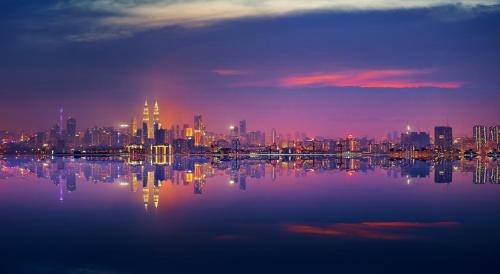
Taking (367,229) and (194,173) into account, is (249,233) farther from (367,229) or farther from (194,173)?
(194,173)

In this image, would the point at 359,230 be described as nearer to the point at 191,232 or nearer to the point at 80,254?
the point at 191,232

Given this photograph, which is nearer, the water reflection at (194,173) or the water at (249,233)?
the water at (249,233)

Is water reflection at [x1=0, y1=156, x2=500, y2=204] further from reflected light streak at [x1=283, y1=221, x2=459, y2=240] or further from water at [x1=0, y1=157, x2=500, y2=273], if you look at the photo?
reflected light streak at [x1=283, y1=221, x2=459, y2=240]

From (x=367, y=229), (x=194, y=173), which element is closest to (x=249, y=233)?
(x=367, y=229)

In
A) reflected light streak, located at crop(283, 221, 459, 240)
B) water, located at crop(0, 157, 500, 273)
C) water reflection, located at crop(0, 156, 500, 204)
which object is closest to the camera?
water, located at crop(0, 157, 500, 273)

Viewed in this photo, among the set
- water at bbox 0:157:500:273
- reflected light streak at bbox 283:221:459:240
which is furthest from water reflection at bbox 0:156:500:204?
reflected light streak at bbox 283:221:459:240

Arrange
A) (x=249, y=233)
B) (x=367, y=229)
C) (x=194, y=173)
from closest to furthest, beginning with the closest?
(x=249, y=233), (x=367, y=229), (x=194, y=173)

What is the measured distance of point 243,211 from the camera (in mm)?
24375

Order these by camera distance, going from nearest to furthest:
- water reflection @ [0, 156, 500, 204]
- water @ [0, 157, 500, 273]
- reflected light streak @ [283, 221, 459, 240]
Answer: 1. water @ [0, 157, 500, 273]
2. reflected light streak @ [283, 221, 459, 240]
3. water reflection @ [0, 156, 500, 204]

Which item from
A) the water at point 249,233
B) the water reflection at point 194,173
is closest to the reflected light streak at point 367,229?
the water at point 249,233

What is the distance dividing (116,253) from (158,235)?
8.81 feet

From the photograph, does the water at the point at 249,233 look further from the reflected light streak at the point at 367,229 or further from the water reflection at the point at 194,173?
the water reflection at the point at 194,173

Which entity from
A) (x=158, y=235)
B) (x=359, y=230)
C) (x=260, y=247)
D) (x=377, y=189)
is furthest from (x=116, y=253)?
(x=377, y=189)

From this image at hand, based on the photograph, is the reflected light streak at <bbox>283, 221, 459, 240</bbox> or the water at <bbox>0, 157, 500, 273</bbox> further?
the reflected light streak at <bbox>283, 221, 459, 240</bbox>
